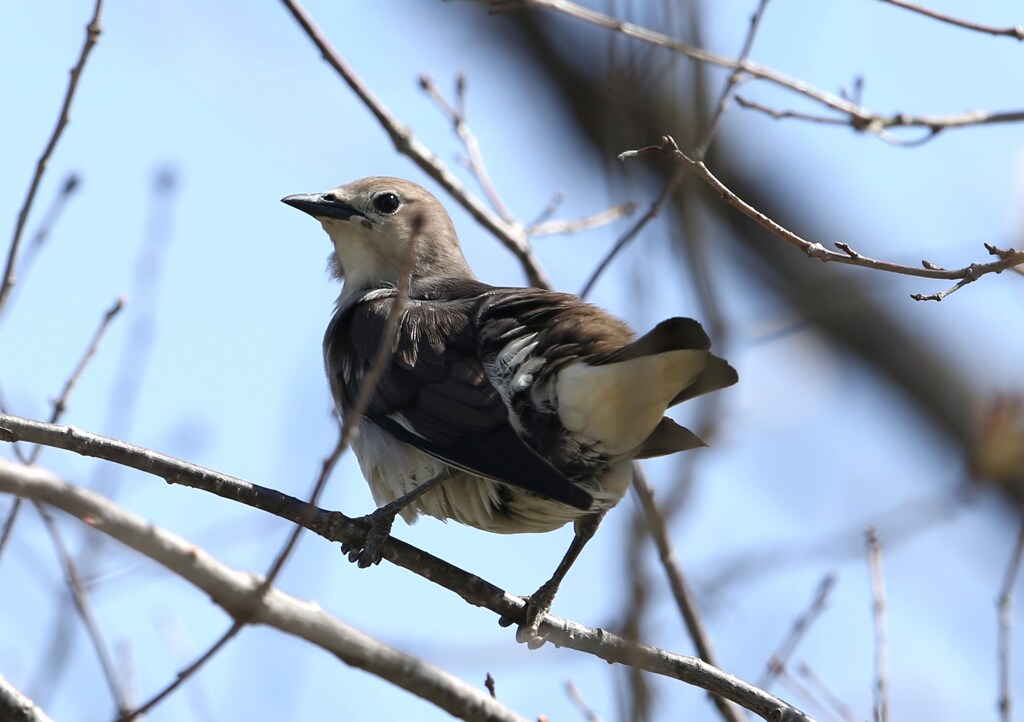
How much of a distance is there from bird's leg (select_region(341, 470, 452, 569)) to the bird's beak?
2026 millimetres

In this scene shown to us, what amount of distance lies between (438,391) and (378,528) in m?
0.65

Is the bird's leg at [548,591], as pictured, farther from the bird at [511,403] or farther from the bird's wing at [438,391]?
the bird's wing at [438,391]

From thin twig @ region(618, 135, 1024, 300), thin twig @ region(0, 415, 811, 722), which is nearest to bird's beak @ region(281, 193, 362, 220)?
thin twig @ region(0, 415, 811, 722)

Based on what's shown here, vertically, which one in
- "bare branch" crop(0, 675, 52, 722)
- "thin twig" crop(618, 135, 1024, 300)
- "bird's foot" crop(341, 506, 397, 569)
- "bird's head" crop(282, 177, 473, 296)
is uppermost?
"bird's head" crop(282, 177, 473, 296)

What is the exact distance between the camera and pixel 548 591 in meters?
4.86

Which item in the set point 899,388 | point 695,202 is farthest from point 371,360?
point 899,388

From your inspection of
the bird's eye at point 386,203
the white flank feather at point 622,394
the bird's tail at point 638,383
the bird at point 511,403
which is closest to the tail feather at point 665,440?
the bird at point 511,403

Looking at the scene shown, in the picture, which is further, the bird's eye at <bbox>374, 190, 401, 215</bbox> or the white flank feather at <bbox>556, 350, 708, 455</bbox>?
the bird's eye at <bbox>374, 190, 401, 215</bbox>

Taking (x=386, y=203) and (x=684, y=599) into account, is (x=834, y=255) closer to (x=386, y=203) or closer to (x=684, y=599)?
(x=684, y=599)

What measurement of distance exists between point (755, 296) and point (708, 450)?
3.75 m

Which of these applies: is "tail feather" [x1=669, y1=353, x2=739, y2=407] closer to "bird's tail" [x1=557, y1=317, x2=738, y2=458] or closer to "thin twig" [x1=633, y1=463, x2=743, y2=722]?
"bird's tail" [x1=557, y1=317, x2=738, y2=458]

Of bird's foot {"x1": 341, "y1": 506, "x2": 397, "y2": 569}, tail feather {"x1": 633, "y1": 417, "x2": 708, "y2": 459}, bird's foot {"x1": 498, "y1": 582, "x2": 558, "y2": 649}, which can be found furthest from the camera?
tail feather {"x1": 633, "y1": 417, "x2": 708, "y2": 459}

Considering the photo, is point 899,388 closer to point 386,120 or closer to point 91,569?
point 386,120

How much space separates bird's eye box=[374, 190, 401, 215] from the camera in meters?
6.45
